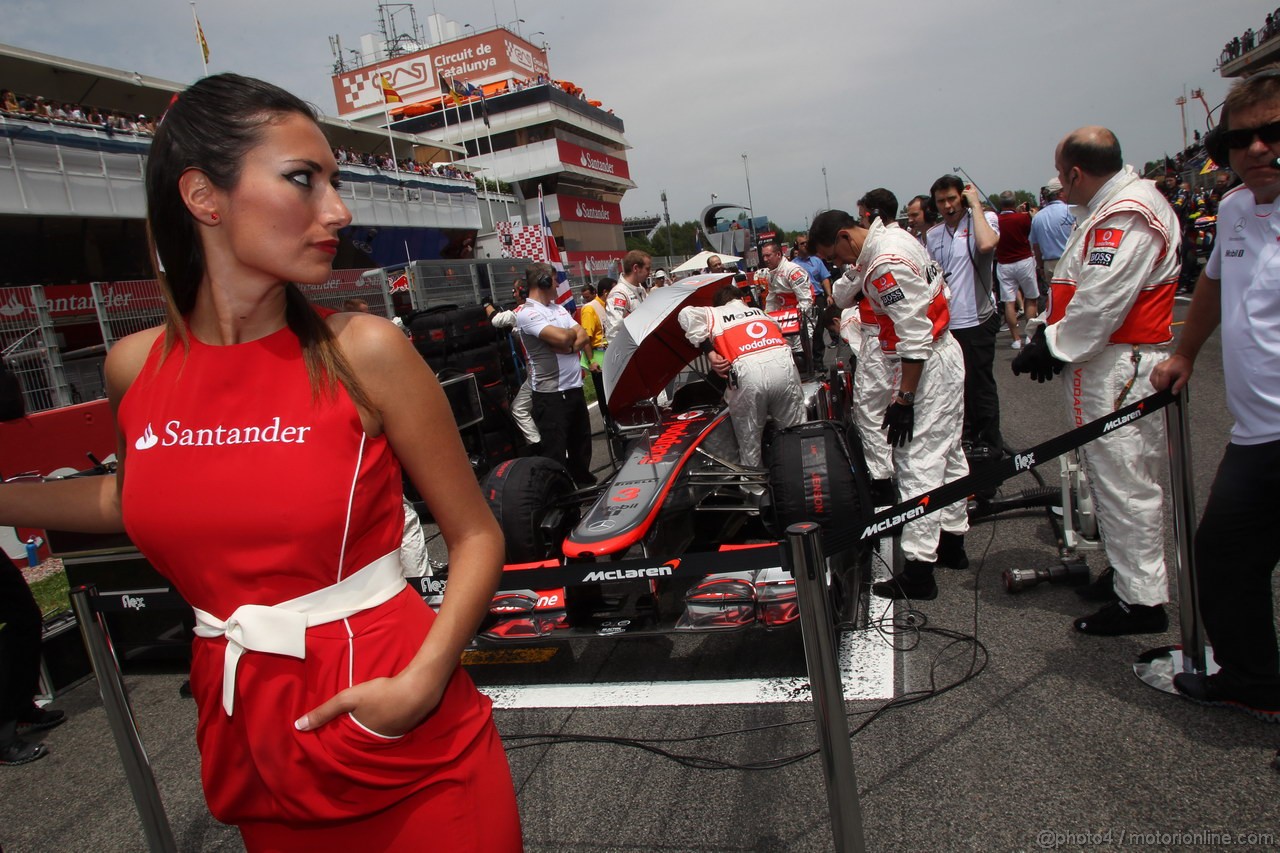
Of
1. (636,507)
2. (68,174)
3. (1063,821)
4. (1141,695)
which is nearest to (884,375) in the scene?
(636,507)

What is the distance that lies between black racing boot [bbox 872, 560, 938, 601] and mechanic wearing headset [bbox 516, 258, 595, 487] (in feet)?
12.4

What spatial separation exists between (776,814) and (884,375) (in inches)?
109

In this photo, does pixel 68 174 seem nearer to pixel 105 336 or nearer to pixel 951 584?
pixel 105 336

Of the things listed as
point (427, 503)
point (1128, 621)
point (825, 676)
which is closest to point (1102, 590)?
point (1128, 621)

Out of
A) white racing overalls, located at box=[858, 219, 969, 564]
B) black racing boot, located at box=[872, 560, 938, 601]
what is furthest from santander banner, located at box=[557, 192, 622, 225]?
black racing boot, located at box=[872, 560, 938, 601]

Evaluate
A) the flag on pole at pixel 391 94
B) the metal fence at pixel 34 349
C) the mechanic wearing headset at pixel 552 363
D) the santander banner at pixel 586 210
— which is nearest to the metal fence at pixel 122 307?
the metal fence at pixel 34 349

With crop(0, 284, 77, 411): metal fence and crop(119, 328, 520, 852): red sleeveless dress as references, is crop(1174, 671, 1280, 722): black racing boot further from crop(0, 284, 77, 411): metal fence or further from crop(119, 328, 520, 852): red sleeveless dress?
crop(0, 284, 77, 411): metal fence

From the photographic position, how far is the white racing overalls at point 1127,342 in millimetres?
3320

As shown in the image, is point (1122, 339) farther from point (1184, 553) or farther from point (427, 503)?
point (427, 503)

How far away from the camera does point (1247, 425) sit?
2629 mm

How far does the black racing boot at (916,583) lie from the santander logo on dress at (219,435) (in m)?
3.44

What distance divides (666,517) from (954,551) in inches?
61.2

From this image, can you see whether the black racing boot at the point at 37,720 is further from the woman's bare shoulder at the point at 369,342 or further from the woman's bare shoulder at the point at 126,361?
the woman's bare shoulder at the point at 369,342

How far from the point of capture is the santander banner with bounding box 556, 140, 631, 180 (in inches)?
2496
